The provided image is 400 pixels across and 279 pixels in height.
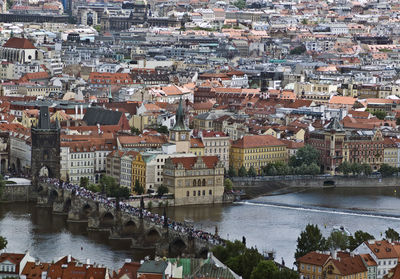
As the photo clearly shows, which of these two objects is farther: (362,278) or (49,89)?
(49,89)

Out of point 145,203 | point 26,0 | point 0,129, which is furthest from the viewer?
point 26,0

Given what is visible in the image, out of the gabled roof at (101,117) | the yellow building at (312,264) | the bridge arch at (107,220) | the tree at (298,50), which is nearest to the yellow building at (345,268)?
the yellow building at (312,264)

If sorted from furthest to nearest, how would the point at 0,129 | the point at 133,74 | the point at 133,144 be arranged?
1. the point at 133,74
2. the point at 0,129
3. the point at 133,144

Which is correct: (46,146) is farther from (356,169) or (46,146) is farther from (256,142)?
(356,169)

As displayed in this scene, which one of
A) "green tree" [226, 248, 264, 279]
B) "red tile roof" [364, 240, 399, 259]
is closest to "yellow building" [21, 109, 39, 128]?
"red tile roof" [364, 240, 399, 259]

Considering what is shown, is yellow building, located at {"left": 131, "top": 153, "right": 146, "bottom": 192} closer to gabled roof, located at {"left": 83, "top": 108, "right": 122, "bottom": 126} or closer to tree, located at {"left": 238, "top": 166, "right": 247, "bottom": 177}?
tree, located at {"left": 238, "top": 166, "right": 247, "bottom": 177}

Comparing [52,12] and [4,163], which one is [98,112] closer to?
[4,163]

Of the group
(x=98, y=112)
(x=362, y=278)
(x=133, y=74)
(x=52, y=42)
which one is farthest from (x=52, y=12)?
(x=362, y=278)
